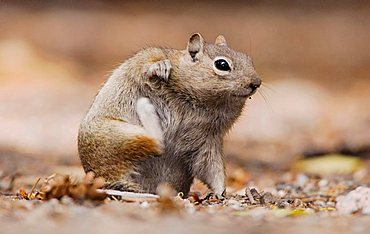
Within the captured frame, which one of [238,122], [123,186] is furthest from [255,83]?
[238,122]

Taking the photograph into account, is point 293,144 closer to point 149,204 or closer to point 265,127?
point 265,127

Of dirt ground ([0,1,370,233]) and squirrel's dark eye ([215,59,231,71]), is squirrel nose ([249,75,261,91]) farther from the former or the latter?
dirt ground ([0,1,370,233])

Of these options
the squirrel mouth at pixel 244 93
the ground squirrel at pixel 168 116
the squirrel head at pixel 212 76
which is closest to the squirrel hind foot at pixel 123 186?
the ground squirrel at pixel 168 116

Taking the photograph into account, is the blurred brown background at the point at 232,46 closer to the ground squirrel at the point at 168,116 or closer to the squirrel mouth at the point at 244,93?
the ground squirrel at the point at 168,116

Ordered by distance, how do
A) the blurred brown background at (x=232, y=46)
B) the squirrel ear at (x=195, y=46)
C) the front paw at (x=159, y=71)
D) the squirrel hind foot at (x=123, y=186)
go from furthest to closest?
the blurred brown background at (x=232, y=46) < the squirrel ear at (x=195, y=46) < the front paw at (x=159, y=71) < the squirrel hind foot at (x=123, y=186)

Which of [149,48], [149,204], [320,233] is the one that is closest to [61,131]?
[149,48]

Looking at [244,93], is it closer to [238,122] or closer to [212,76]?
[212,76]
